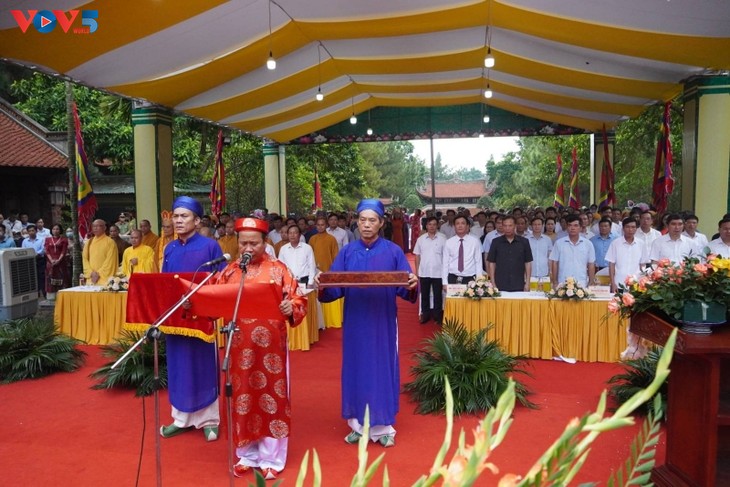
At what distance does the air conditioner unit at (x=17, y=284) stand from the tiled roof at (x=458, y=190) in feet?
158

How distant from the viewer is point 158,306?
4168 mm

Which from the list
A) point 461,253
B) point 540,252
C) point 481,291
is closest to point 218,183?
point 461,253

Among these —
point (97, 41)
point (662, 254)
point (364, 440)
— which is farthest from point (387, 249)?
point (97, 41)

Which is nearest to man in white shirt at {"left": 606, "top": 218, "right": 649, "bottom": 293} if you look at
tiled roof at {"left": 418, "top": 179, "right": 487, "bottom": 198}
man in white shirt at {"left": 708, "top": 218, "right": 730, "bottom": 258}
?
man in white shirt at {"left": 708, "top": 218, "right": 730, "bottom": 258}

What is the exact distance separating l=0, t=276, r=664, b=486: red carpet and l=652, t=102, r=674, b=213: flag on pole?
494 centimetres

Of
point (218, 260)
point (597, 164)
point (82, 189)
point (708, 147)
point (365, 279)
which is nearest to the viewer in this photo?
point (218, 260)

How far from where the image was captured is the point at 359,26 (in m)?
7.60

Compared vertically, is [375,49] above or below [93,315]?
above

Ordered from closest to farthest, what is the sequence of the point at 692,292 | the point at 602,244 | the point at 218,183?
the point at 692,292 → the point at 602,244 → the point at 218,183

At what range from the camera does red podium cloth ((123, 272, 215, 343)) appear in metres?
4.09

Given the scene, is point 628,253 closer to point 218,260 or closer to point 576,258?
point 576,258

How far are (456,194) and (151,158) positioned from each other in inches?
1934

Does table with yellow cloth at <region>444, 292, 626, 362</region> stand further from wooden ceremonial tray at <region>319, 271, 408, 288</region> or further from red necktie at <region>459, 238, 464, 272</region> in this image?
wooden ceremonial tray at <region>319, 271, 408, 288</region>

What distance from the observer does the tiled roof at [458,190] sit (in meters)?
55.6
